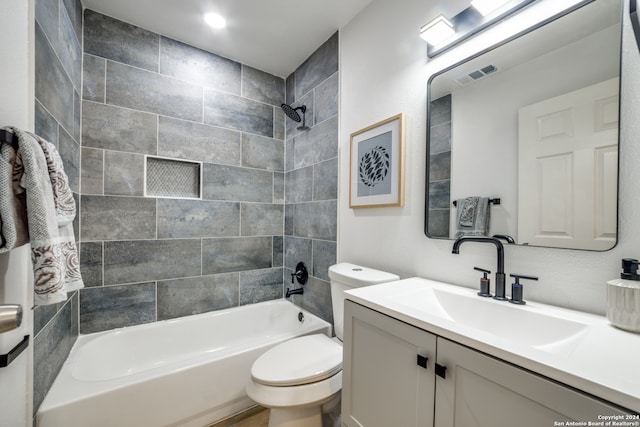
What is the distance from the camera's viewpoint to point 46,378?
115 cm

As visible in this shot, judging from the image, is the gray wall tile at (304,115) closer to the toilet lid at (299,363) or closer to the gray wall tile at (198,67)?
the gray wall tile at (198,67)

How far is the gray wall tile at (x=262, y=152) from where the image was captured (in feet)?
7.53

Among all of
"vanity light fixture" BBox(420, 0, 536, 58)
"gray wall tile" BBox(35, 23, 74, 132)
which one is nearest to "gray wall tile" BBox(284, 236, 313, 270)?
"vanity light fixture" BBox(420, 0, 536, 58)

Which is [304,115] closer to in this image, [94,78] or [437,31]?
[437,31]

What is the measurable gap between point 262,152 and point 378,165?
1250 millimetres

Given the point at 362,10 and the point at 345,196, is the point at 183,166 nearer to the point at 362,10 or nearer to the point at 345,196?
the point at 345,196

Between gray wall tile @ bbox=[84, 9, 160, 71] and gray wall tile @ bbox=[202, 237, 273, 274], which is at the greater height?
gray wall tile @ bbox=[84, 9, 160, 71]

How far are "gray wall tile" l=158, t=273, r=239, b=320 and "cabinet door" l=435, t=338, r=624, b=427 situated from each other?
1.87 m

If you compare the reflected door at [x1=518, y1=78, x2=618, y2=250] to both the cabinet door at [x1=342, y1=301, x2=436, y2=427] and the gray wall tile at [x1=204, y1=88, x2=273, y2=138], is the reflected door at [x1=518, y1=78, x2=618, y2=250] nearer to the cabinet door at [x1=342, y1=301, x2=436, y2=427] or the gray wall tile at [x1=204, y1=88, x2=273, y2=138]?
the cabinet door at [x1=342, y1=301, x2=436, y2=427]

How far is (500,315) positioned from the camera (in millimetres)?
911

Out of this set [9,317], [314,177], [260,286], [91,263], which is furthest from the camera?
[260,286]

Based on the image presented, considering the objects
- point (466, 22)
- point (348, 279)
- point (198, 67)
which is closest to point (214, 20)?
point (198, 67)

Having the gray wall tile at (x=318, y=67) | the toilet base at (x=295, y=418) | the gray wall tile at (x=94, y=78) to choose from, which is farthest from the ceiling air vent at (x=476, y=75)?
the gray wall tile at (x=94, y=78)

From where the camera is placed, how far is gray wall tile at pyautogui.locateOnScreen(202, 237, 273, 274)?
2.12 m
